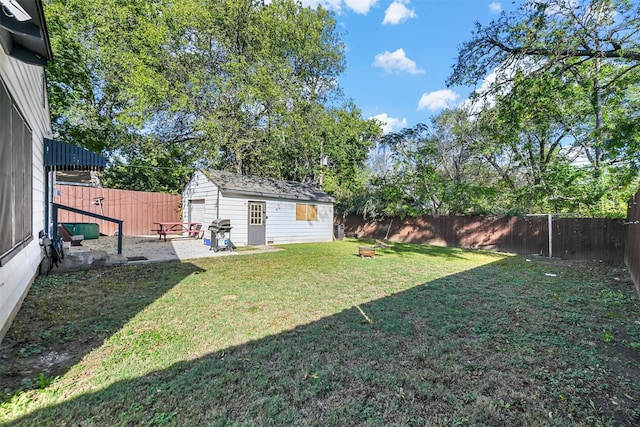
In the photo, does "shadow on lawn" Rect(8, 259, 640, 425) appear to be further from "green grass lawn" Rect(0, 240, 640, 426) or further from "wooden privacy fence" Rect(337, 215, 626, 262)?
"wooden privacy fence" Rect(337, 215, 626, 262)

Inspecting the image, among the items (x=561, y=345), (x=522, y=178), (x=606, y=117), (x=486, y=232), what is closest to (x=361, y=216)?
(x=486, y=232)

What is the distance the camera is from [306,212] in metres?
13.9

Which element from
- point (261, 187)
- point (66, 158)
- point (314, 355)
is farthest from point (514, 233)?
point (66, 158)

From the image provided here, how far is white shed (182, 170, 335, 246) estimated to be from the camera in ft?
36.4

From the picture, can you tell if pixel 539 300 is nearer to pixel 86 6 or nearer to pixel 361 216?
pixel 361 216

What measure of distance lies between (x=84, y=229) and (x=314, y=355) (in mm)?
11992

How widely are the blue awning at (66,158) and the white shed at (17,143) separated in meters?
1.45

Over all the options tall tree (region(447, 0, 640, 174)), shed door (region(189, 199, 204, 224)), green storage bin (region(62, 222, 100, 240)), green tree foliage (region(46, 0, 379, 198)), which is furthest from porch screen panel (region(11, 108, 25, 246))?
green tree foliage (region(46, 0, 379, 198))

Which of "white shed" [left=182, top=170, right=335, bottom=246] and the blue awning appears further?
"white shed" [left=182, top=170, right=335, bottom=246]

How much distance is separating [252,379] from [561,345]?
3.35 m

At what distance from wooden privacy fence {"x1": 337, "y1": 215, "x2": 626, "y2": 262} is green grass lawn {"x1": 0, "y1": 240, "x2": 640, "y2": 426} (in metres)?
5.74

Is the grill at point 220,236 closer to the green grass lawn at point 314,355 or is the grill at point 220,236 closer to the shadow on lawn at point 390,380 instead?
the green grass lawn at point 314,355

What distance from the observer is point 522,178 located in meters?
14.7

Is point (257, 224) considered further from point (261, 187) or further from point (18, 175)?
point (18, 175)
